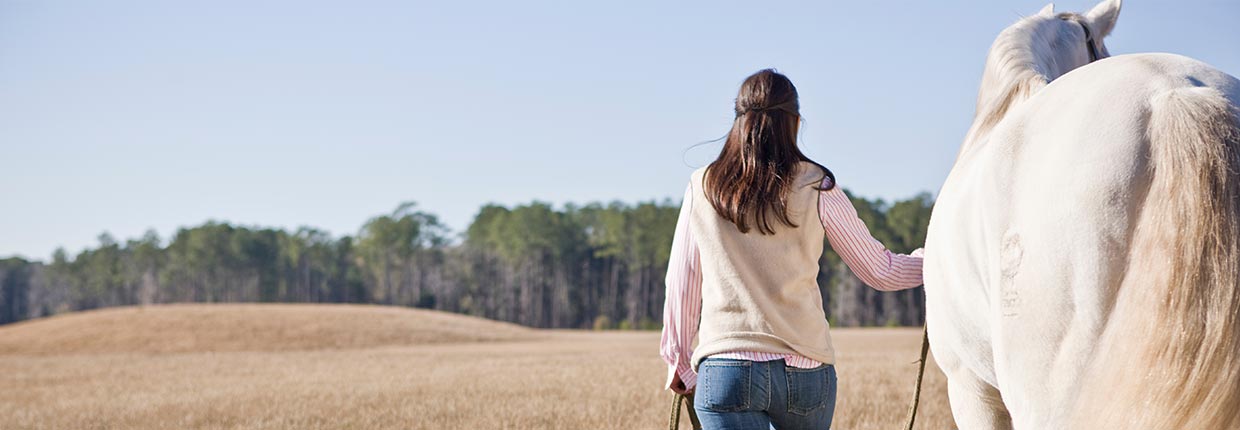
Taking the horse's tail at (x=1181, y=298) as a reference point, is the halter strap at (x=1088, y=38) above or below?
above

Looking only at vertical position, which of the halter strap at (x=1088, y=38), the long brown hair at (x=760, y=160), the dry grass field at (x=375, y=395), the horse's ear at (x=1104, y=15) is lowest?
the dry grass field at (x=375, y=395)

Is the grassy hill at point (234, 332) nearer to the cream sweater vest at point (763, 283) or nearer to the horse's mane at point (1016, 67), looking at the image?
the horse's mane at point (1016, 67)

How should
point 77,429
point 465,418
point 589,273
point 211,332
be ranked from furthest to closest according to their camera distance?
1. point 589,273
2. point 211,332
3. point 77,429
4. point 465,418

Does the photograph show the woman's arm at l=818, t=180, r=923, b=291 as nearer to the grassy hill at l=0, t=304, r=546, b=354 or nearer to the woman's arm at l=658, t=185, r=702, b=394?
the woman's arm at l=658, t=185, r=702, b=394

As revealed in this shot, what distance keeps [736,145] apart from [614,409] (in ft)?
20.1

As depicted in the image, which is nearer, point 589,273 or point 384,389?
point 384,389

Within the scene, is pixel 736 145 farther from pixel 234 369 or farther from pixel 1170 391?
pixel 234 369

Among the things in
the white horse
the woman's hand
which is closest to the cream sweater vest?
the woman's hand

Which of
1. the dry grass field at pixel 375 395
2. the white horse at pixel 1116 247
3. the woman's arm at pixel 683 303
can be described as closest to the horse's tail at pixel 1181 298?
the white horse at pixel 1116 247

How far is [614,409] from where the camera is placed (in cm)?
864

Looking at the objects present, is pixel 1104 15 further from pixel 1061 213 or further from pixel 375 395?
pixel 375 395

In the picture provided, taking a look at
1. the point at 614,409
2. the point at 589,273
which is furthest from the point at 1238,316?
the point at 589,273

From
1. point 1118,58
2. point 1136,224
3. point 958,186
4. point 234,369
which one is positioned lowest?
point 234,369

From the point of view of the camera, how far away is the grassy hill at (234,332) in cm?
3466
